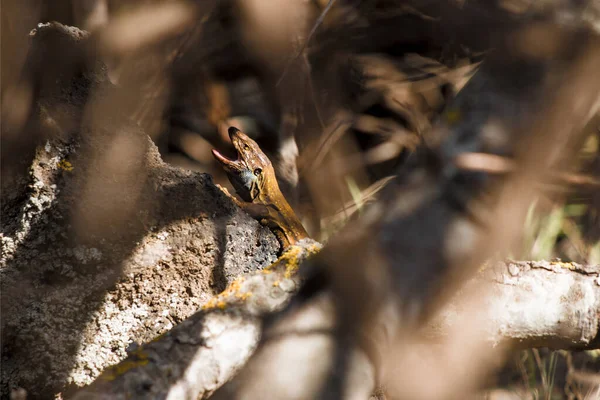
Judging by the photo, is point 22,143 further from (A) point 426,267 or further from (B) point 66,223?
(A) point 426,267

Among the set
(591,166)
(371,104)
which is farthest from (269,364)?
(371,104)

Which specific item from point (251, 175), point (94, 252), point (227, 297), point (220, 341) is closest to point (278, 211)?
point (251, 175)

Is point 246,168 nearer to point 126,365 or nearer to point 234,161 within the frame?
point 234,161

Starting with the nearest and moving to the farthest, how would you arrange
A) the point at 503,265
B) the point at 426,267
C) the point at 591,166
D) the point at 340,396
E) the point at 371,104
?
the point at 426,267, the point at 340,396, the point at 503,265, the point at 591,166, the point at 371,104

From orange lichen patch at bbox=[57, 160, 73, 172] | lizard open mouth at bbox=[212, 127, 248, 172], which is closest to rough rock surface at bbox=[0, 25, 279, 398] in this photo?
orange lichen patch at bbox=[57, 160, 73, 172]

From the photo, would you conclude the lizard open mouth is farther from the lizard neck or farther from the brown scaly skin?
the lizard neck

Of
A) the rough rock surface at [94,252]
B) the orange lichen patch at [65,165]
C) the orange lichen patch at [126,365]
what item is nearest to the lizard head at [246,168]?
the rough rock surface at [94,252]

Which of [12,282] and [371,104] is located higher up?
Answer: [12,282]
